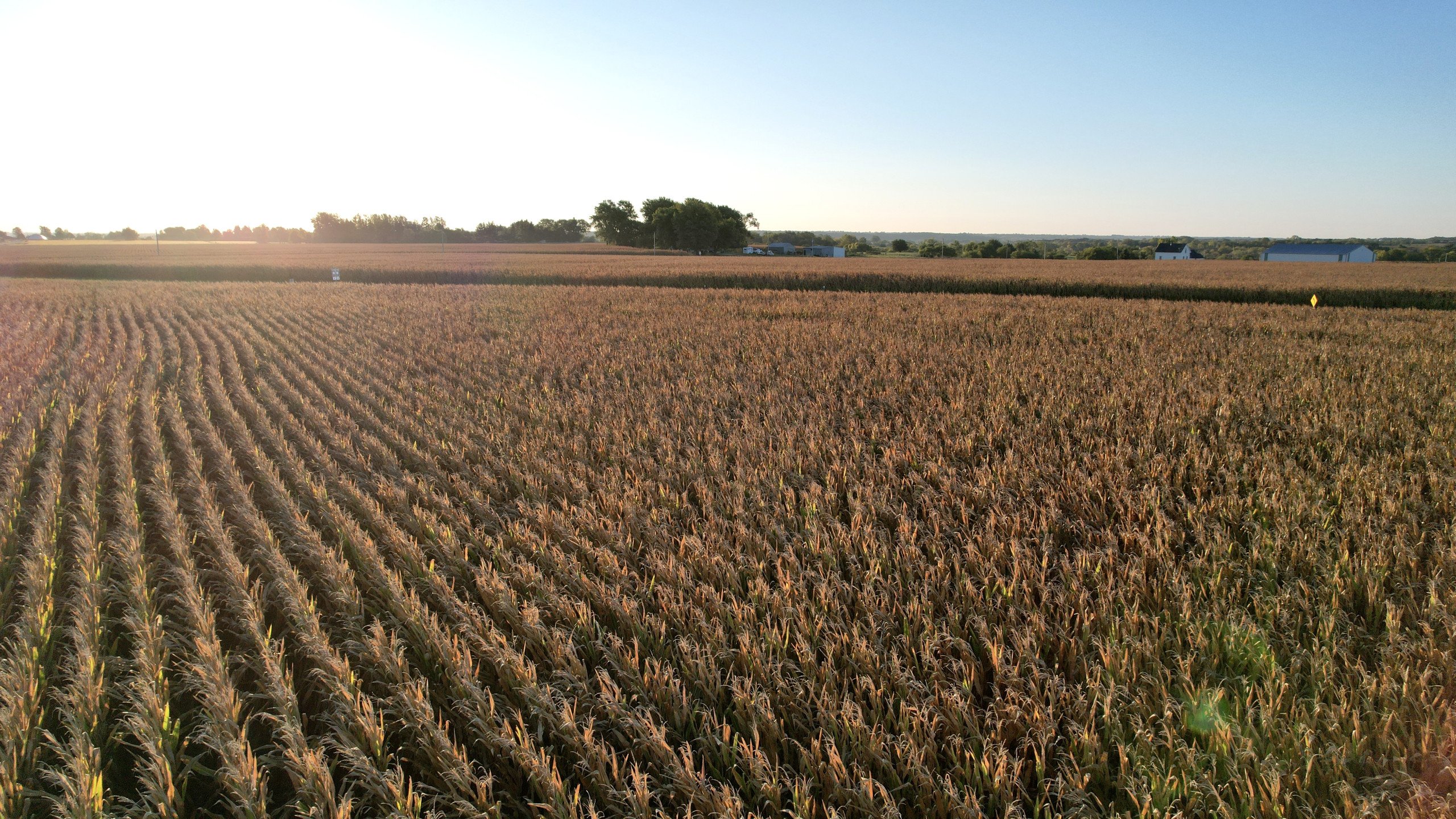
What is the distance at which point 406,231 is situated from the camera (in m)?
107

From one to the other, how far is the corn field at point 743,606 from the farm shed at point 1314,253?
8726 centimetres

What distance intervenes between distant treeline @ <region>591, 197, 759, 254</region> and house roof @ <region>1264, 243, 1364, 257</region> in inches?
2368

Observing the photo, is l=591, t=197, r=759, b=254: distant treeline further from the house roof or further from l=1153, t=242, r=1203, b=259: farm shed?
the house roof

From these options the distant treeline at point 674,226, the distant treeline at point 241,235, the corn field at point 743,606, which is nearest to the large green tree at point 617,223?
the distant treeline at point 674,226

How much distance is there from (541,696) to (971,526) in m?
2.76

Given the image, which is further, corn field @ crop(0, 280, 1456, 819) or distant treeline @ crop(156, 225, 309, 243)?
distant treeline @ crop(156, 225, 309, 243)

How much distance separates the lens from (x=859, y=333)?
42.4 feet

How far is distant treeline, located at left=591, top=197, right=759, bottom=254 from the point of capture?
8775 centimetres

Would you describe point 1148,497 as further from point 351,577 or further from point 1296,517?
point 351,577

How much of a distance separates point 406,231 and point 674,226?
45.8 meters

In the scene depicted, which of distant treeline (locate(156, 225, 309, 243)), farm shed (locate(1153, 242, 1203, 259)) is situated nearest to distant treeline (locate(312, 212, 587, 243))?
distant treeline (locate(156, 225, 309, 243))

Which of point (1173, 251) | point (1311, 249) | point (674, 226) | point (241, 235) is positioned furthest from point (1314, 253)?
point (241, 235)

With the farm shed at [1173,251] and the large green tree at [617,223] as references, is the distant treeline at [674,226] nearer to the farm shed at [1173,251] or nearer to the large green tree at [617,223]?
the large green tree at [617,223]

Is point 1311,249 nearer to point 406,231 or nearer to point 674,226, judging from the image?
point 674,226
